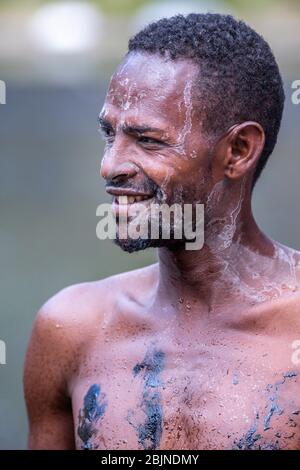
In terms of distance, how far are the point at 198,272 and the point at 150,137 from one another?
1.44 ft

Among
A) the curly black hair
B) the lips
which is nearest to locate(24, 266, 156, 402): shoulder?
the lips

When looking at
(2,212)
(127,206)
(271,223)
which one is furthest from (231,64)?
(2,212)

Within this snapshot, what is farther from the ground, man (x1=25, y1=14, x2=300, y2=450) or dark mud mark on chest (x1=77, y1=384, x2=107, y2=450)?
man (x1=25, y1=14, x2=300, y2=450)

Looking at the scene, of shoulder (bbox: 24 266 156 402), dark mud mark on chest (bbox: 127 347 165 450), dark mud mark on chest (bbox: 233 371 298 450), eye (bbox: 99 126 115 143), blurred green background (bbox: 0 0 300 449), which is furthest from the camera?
blurred green background (bbox: 0 0 300 449)

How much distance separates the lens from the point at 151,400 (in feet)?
10.5

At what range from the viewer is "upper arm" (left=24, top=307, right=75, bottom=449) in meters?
3.54

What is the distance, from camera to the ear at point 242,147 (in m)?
3.29

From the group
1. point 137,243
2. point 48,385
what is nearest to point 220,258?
point 137,243

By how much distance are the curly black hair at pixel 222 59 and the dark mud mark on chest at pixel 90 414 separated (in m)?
0.84

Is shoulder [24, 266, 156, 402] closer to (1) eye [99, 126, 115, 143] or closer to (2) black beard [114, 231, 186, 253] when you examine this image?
(2) black beard [114, 231, 186, 253]

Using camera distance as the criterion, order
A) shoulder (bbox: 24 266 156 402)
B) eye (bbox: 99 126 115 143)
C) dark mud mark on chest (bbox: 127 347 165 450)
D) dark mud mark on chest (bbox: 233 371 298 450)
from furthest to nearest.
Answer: shoulder (bbox: 24 266 156 402), eye (bbox: 99 126 115 143), dark mud mark on chest (bbox: 127 347 165 450), dark mud mark on chest (bbox: 233 371 298 450)

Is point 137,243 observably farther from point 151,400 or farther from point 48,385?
point 48,385

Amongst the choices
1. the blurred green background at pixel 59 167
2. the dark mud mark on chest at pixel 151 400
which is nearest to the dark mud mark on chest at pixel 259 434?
the dark mud mark on chest at pixel 151 400

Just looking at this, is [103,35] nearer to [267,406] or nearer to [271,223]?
[271,223]
